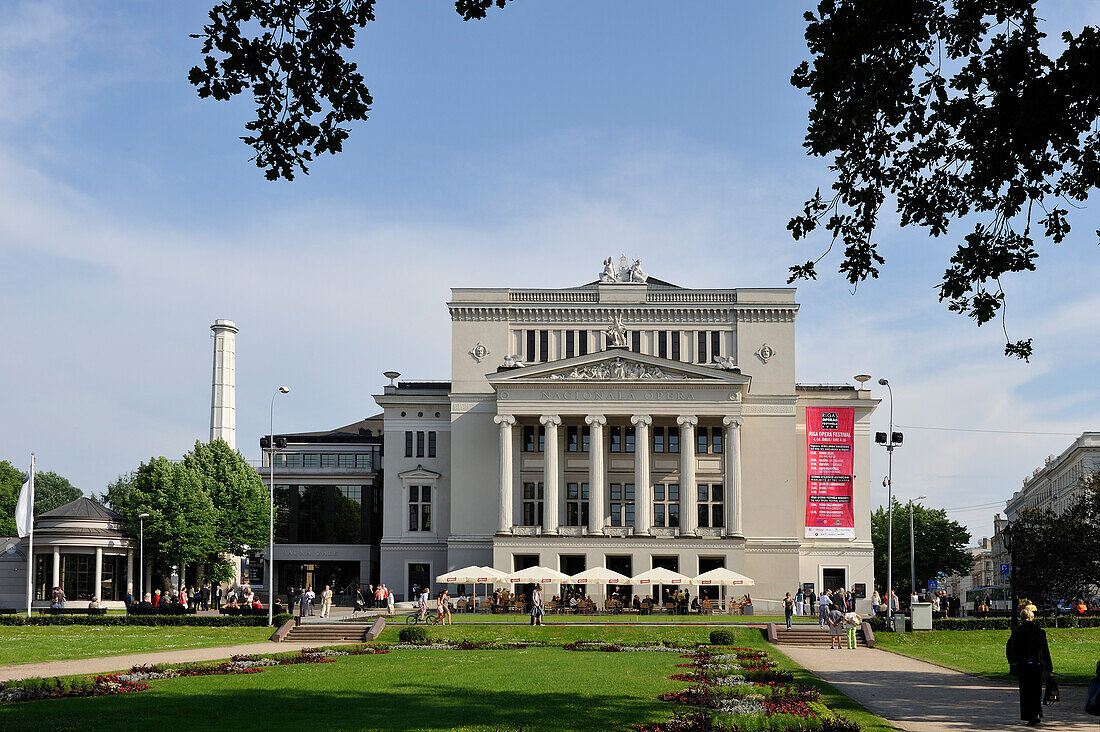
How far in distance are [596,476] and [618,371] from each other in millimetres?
7684

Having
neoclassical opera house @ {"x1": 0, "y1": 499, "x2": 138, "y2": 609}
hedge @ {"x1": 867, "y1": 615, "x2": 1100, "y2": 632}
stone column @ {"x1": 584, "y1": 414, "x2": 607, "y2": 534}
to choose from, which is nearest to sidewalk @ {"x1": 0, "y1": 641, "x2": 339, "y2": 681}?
hedge @ {"x1": 867, "y1": 615, "x2": 1100, "y2": 632}

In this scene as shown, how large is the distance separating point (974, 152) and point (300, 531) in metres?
83.6

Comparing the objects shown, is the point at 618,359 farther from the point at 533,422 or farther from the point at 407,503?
the point at 407,503

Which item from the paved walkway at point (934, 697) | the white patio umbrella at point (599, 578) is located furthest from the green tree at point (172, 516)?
the paved walkway at point (934, 697)

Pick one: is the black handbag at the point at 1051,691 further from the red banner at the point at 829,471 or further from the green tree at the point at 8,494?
the green tree at the point at 8,494

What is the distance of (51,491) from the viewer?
486 ft

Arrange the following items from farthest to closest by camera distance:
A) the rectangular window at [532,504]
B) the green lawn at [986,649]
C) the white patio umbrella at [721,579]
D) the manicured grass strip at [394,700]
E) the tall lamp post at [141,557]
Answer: the rectangular window at [532,504]
the tall lamp post at [141,557]
the white patio umbrella at [721,579]
the green lawn at [986,649]
the manicured grass strip at [394,700]

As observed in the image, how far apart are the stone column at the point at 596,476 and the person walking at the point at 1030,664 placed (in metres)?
57.6

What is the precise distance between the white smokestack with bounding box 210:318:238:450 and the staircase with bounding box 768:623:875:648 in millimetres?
72581

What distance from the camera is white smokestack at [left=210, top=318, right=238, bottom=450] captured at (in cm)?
10906

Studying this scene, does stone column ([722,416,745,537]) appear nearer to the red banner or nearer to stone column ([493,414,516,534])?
the red banner

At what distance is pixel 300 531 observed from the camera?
309 ft

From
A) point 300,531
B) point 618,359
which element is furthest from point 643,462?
point 300,531

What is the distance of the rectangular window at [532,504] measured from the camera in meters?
82.4
